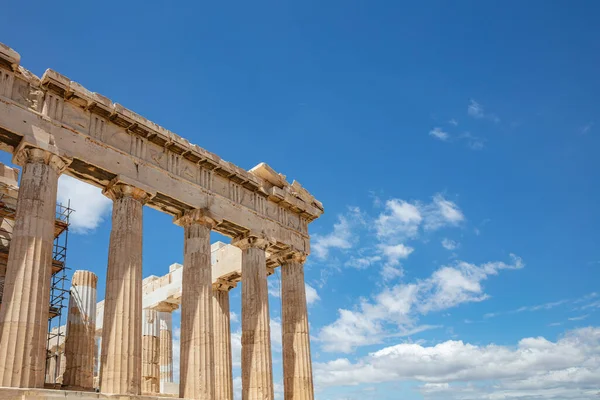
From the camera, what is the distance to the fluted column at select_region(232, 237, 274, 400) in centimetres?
2377

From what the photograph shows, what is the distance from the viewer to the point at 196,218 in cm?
2350

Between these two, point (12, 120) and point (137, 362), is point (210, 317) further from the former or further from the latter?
point (12, 120)

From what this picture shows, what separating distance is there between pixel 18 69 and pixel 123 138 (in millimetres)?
4242

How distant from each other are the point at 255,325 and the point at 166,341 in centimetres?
930

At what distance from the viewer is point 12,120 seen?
18.0 metres

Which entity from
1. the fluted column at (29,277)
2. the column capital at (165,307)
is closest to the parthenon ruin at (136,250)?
the fluted column at (29,277)

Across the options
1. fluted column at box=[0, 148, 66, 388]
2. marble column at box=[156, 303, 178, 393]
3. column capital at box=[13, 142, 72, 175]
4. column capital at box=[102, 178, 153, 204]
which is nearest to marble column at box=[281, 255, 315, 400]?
marble column at box=[156, 303, 178, 393]

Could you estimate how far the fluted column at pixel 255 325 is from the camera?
78.0ft

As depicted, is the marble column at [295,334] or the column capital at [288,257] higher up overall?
the column capital at [288,257]

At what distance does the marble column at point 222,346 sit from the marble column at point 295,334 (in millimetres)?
2643

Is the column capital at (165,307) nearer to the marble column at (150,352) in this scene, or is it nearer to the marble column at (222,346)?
the marble column at (150,352)

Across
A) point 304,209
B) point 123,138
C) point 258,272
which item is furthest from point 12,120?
point 304,209

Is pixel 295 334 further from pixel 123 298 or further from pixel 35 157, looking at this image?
pixel 35 157

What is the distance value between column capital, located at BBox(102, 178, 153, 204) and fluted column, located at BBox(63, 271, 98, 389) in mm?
6375
